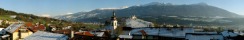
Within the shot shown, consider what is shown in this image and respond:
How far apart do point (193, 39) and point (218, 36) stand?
3.88 metres

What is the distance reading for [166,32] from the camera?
200 feet

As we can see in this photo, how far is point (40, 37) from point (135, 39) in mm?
22577

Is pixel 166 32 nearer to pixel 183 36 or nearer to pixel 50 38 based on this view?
pixel 183 36

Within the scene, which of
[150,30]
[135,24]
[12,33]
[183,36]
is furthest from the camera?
[135,24]

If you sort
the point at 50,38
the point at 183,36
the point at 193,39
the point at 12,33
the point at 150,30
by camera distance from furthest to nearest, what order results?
1. the point at 150,30
2. the point at 183,36
3. the point at 193,39
4. the point at 12,33
5. the point at 50,38

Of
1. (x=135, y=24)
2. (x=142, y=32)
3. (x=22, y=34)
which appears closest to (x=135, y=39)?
(x=142, y=32)

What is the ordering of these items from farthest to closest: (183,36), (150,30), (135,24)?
(135,24) < (150,30) < (183,36)

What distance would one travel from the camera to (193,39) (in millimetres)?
51750

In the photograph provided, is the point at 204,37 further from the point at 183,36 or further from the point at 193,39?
the point at 183,36

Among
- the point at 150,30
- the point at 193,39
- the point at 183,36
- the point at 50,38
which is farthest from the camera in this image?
the point at 150,30

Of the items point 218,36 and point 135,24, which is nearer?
point 218,36

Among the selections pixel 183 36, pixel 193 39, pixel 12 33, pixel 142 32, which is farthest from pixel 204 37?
pixel 12 33

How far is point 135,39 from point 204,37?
45.0ft

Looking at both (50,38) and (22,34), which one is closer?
(50,38)
